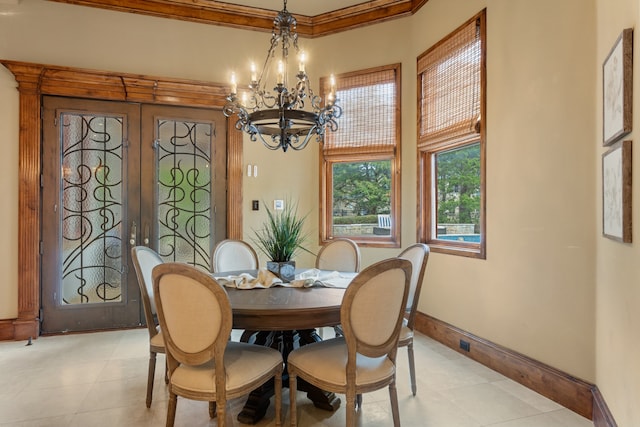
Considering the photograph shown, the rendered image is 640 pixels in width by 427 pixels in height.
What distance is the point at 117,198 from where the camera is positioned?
3992 mm

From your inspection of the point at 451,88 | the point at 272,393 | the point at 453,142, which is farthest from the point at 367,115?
the point at 272,393

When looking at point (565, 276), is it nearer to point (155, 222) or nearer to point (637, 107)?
point (637, 107)

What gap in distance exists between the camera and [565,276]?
95.0 inches

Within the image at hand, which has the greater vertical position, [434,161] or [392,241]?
[434,161]

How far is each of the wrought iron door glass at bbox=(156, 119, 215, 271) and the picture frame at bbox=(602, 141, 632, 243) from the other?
11.5ft

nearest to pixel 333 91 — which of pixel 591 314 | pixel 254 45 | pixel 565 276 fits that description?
pixel 565 276

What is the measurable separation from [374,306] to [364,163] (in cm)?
281

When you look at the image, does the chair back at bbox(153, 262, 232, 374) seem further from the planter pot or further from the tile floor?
the planter pot

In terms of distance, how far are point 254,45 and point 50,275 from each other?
10.5 ft

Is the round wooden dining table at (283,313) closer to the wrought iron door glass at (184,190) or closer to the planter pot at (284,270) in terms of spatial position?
the planter pot at (284,270)

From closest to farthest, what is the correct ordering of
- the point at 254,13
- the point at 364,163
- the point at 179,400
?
the point at 179,400 → the point at 254,13 → the point at 364,163

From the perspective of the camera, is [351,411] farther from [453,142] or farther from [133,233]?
[133,233]

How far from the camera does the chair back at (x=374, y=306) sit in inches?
69.6

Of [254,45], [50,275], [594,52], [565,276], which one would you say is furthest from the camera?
[254,45]
